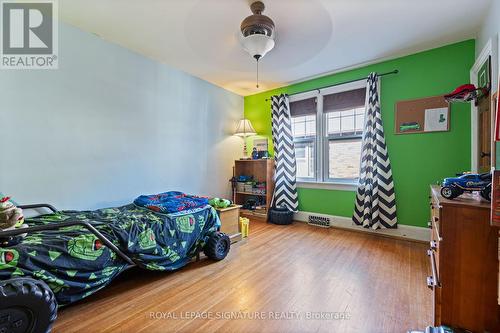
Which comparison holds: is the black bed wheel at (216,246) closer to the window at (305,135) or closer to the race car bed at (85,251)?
the race car bed at (85,251)

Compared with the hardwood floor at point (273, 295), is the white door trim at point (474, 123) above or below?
above

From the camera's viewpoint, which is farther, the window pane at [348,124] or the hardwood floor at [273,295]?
the window pane at [348,124]

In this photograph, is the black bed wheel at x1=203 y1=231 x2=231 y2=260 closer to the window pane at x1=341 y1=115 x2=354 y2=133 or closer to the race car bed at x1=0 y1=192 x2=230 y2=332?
the race car bed at x1=0 y1=192 x2=230 y2=332

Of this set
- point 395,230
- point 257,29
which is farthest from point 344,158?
point 257,29

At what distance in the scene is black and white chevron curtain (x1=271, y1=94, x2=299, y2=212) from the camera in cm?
384

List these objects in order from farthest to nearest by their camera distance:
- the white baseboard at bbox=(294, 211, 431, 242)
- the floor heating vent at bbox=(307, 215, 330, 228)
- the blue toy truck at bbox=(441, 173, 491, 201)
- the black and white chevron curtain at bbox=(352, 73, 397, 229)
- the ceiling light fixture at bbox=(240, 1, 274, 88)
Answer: the floor heating vent at bbox=(307, 215, 330, 228) < the black and white chevron curtain at bbox=(352, 73, 397, 229) < the white baseboard at bbox=(294, 211, 431, 242) < the ceiling light fixture at bbox=(240, 1, 274, 88) < the blue toy truck at bbox=(441, 173, 491, 201)

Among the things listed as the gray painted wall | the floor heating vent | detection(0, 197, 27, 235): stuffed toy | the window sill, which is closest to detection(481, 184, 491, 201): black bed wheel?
the window sill

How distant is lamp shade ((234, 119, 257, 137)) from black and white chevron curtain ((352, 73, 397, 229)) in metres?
1.94

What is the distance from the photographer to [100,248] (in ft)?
5.24

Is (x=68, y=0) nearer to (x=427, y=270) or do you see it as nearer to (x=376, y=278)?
(x=376, y=278)

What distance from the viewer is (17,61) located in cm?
201

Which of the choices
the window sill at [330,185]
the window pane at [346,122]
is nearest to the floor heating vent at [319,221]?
the window sill at [330,185]

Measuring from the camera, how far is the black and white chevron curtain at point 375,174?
2.95m

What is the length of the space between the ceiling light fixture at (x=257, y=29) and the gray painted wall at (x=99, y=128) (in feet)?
5.22
